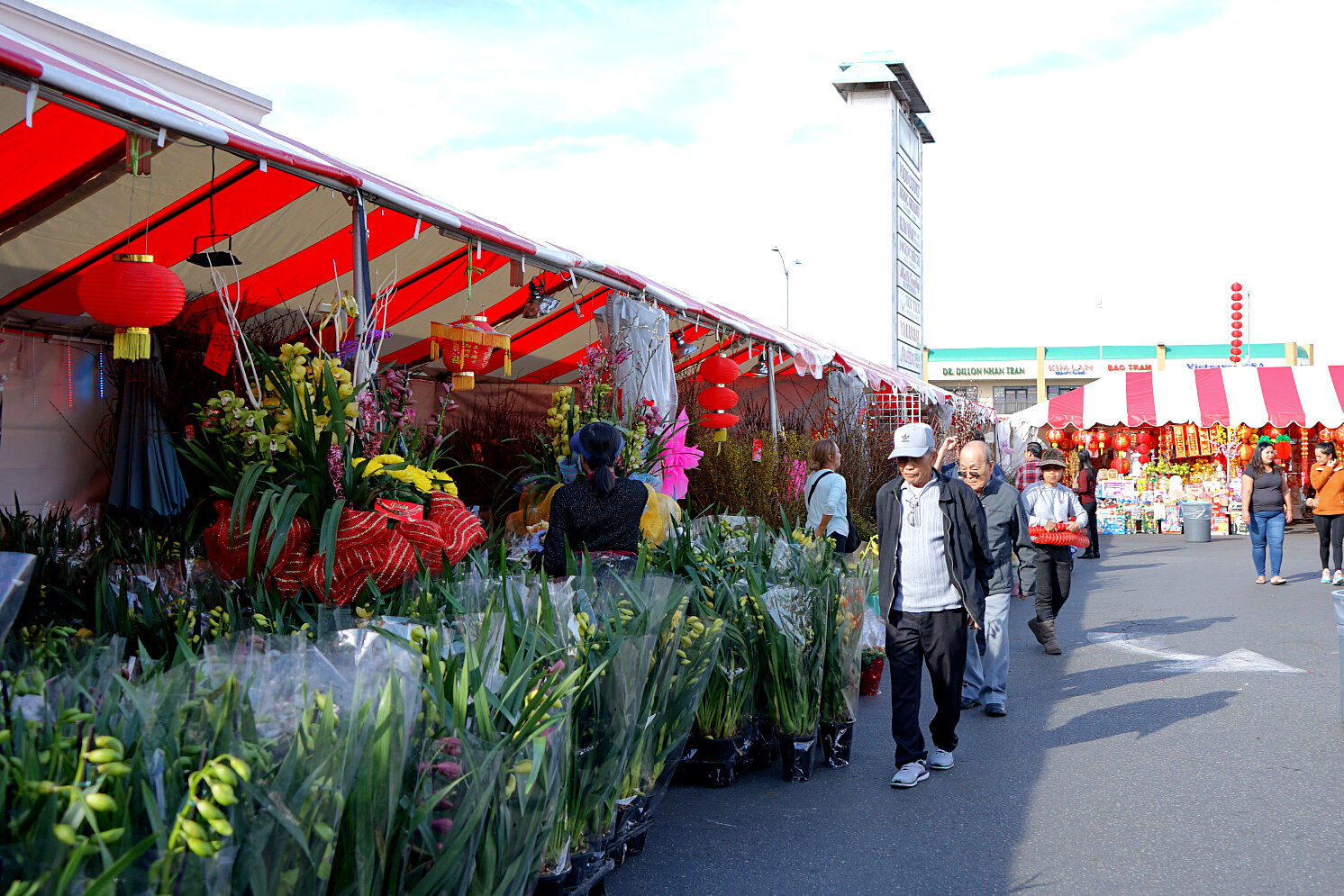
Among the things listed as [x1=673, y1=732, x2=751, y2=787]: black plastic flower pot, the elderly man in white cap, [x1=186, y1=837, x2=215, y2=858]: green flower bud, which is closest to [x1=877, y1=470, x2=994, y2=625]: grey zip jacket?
the elderly man in white cap

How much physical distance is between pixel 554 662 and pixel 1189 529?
1808 centimetres

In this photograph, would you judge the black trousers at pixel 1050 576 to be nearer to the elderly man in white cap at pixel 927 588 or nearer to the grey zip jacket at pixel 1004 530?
the grey zip jacket at pixel 1004 530

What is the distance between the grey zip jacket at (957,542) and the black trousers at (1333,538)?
8.49 meters

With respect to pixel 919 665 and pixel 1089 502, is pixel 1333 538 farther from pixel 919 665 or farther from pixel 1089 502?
pixel 919 665

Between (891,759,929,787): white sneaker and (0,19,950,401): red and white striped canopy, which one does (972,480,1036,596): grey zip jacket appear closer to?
(891,759,929,787): white sneaker

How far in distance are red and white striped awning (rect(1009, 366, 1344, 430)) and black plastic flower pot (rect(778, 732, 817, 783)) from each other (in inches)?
661

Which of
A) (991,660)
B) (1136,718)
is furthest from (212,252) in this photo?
(1136,718)

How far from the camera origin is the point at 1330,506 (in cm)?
1098

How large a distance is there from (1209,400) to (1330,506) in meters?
8.47

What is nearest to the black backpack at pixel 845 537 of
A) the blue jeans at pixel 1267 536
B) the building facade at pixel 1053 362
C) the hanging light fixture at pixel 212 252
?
the hanging light fixture at pixel 212 252

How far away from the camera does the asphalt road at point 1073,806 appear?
3357 millimetres

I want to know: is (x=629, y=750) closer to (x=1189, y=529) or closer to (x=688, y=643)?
(x=688, y=643)

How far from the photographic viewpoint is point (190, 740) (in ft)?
5.48

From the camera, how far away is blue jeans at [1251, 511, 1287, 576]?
10.9m
